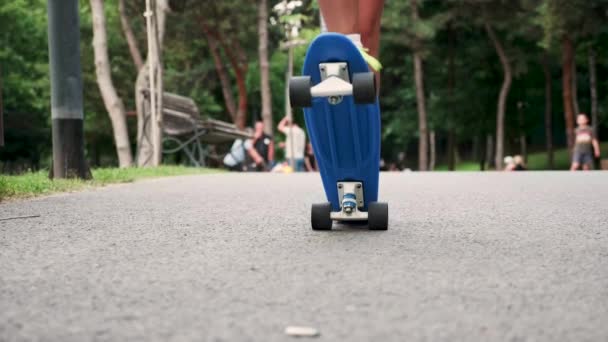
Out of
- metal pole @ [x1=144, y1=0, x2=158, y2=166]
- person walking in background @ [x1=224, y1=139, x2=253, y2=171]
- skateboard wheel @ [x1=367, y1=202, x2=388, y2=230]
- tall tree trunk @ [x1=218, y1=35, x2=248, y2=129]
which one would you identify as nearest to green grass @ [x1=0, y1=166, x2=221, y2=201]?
skateboard wheel @ [x1=367, y1=202, x2=388, y2=230]

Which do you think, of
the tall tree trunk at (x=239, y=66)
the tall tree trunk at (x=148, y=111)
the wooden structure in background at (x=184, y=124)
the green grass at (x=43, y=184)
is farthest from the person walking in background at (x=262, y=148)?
the tall tree trunk at (x=239, y=66)

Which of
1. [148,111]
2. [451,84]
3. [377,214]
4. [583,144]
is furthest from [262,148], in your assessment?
[451,84]

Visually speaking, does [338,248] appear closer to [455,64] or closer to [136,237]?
[136,237]

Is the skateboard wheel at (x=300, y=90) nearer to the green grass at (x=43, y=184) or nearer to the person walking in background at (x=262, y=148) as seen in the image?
the green grass at (x=43, y=184)

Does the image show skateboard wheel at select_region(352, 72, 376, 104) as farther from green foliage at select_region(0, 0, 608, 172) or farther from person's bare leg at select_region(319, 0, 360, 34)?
green foliage at select_region(0, 0, 608, 172)

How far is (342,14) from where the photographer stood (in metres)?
4.04

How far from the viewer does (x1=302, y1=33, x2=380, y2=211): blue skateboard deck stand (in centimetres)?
354

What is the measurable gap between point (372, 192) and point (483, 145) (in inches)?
1374

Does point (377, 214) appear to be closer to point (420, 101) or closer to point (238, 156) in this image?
point (238, 156)

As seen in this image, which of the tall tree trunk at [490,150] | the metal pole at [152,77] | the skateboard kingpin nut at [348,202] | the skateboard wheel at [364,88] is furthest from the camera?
the tall tree trunk at [490,150]

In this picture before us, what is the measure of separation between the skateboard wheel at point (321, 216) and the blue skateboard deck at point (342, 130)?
9 centimetres

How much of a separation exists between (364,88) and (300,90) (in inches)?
11.0

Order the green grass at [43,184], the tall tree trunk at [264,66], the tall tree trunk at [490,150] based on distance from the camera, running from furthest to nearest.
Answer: the tall tree trunk at [490,150], the tall tree trunk at [264,66], the green grass at [43,184]

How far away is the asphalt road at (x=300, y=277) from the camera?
6.59 feet
